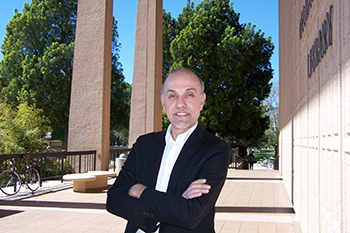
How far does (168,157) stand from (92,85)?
31.1 ft

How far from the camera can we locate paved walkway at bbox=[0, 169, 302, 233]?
510 centimetres

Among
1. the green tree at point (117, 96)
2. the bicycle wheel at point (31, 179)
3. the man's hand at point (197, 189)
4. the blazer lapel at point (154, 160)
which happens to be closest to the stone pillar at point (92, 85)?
the bicycle wheel at point (31, 179)

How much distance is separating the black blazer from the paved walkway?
11.2 feet

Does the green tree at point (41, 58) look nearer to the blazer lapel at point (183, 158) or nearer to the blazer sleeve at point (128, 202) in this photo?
the blazer sleeve at point (128, 202)

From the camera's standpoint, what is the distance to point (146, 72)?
48.1ft

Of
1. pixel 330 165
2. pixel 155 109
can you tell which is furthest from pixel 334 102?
pixel 155 109

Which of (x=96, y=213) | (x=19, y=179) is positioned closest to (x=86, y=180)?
(x=19, y=179)

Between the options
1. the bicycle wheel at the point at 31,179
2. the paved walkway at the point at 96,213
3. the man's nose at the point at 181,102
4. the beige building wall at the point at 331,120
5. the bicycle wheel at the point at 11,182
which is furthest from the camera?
the bicycle wheel at the point at 31,179

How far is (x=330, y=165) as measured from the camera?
261cm

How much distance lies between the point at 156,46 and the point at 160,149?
1325 cm

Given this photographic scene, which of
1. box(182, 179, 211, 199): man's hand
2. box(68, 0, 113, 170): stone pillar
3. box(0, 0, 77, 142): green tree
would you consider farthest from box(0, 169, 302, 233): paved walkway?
box(0, 0, 77, 142): green tree

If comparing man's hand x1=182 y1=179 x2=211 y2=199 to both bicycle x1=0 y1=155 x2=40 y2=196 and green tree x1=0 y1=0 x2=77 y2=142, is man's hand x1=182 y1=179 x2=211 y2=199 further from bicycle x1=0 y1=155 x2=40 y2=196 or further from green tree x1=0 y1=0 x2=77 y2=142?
green tree x1=0 y1=0 x2=77 y2=142

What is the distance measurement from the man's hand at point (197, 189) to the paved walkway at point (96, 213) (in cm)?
352

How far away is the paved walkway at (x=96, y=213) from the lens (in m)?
5.10
